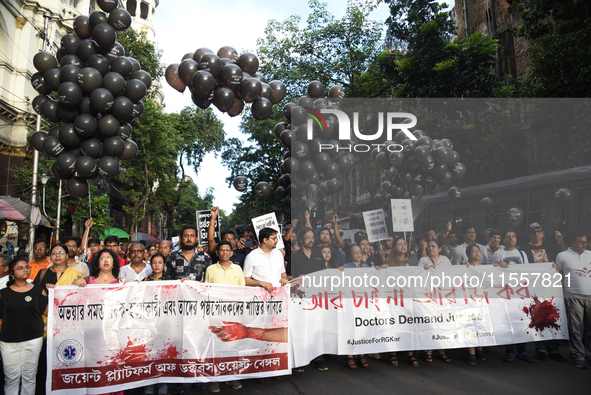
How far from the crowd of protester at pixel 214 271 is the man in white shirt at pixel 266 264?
1cm

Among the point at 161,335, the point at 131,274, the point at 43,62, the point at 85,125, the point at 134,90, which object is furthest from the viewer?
the point at 43,62

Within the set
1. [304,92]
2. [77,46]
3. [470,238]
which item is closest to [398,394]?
[470,238]

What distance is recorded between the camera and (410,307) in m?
5.54

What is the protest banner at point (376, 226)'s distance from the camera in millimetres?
7637

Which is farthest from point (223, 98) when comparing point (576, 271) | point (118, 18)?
point (576, 271)

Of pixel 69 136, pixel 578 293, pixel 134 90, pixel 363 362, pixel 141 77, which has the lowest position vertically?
pixel 363 362

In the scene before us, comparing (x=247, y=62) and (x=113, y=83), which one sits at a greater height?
(x=247, y=62)

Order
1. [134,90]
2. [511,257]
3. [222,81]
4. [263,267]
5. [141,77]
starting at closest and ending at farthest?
[263,267]
[511,257]
[134,90]
[222,81]
[141,77]

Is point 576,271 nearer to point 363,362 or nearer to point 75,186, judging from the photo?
point 363,362

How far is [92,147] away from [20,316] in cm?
389

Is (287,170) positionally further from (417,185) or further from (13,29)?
(13,29)

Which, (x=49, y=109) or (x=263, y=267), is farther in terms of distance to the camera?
(x=49, y=109)

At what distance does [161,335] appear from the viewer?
180 inches

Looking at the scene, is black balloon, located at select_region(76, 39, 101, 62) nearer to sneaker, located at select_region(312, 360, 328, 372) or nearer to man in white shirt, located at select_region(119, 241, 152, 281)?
man in white shirt, located at select_region(119, 241, 152, 281)
